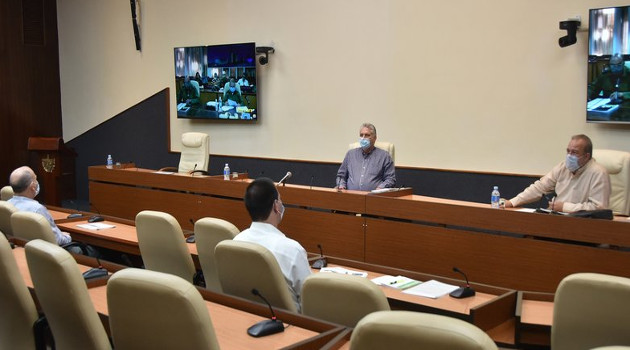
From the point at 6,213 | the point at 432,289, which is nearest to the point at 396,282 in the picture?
the point at 432,289

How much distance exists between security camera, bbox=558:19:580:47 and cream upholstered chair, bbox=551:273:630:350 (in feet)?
14.0

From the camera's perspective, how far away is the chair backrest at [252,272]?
2.91 m

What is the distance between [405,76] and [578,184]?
292 cm

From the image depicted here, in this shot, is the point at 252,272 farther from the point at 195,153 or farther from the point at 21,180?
the point at 195,153

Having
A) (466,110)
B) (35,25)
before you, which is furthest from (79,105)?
(466,110)

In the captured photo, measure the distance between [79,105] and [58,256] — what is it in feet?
31.8

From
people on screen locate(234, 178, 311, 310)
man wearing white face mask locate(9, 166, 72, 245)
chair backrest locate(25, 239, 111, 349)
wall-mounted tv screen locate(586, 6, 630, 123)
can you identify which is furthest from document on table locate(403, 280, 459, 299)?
wall-mounted tv screen locate(586, 6, 630, 123)

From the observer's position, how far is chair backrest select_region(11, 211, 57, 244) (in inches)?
165

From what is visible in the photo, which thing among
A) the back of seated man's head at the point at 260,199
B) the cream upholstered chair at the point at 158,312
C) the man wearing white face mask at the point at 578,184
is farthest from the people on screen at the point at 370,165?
the cream upholstered chair at the point at 158,312

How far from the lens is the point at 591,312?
243 centimetres

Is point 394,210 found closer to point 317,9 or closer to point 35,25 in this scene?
point 317,9

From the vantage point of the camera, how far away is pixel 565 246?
13.5ft

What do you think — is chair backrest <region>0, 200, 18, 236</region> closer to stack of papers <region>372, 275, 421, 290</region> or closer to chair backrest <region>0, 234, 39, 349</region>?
chair backrest <region>0, 234, 39, 349</region>

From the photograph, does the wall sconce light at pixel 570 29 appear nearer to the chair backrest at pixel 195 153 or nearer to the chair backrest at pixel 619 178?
the chair backrest at pixel 619 178
